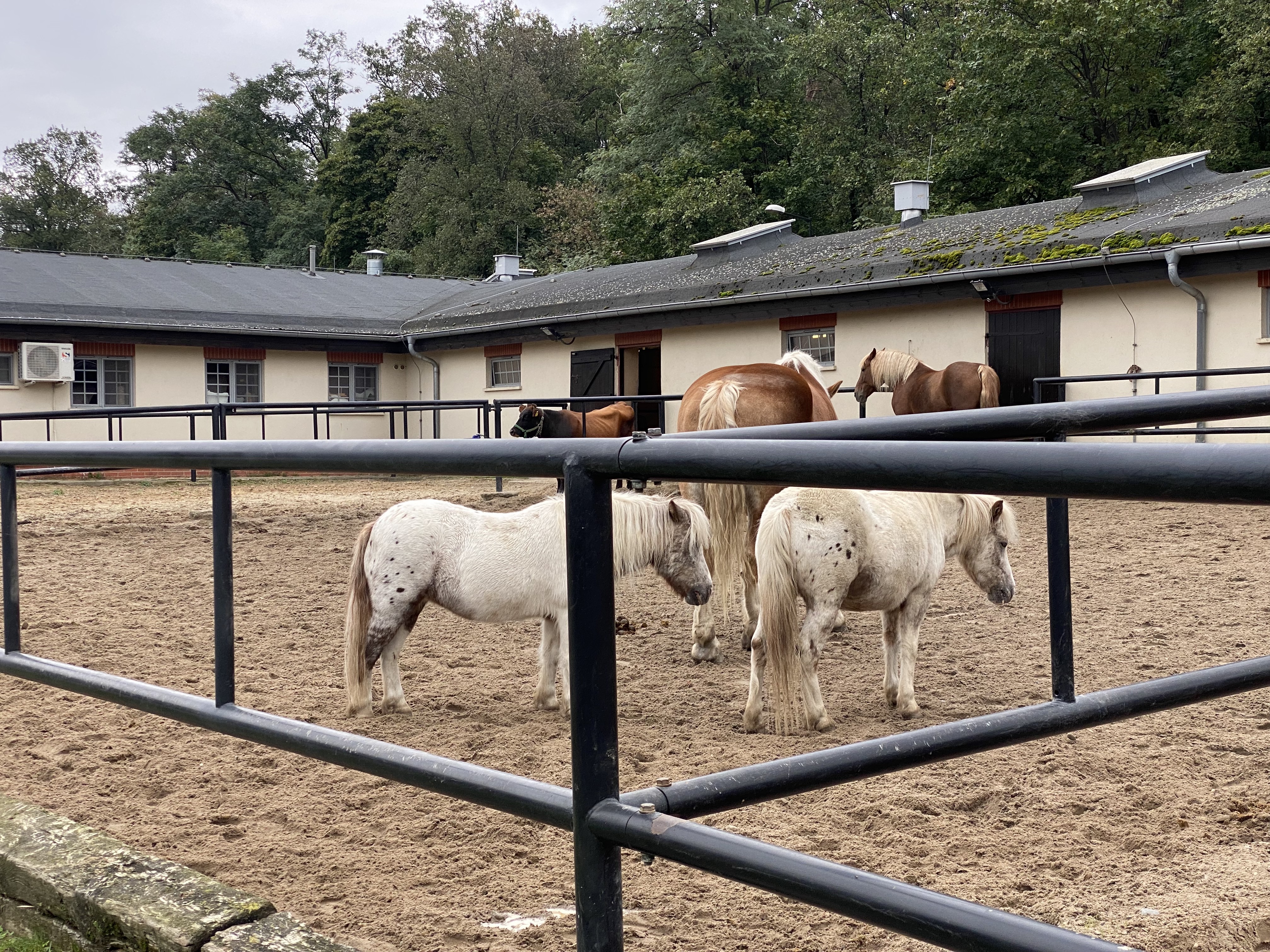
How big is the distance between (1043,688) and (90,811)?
3.81 metres

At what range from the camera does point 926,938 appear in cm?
103

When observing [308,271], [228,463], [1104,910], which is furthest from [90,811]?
[308,271]

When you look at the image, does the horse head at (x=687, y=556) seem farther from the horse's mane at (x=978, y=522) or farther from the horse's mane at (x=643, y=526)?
the horse's mane at (x=978, y=522)

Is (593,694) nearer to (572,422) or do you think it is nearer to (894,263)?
(572,422)

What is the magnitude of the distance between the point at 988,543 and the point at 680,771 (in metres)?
1.99

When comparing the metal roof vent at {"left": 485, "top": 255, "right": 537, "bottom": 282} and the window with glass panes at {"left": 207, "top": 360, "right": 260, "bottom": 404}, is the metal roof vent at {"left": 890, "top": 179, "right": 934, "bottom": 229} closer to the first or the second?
the window with glass panes at {"left": 207, "top": 360, "right": 260, "bottom": 404}

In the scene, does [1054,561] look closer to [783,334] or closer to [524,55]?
[783,334]

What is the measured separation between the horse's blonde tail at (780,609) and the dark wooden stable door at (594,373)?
15259mm

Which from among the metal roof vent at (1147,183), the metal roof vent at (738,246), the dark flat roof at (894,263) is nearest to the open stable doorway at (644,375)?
the dark flat roof at (894,263)

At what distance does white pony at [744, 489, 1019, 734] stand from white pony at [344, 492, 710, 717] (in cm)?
67

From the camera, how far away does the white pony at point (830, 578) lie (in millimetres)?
4508

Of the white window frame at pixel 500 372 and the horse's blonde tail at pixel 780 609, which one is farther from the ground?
the white window frame at pixel 500 372

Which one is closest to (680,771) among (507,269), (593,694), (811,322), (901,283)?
(593,694)

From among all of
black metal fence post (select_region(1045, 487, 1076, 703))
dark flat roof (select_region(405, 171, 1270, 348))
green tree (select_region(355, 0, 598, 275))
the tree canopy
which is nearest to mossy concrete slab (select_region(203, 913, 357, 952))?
black metal fence post (select_region(1045, 487, 1076, 703))
